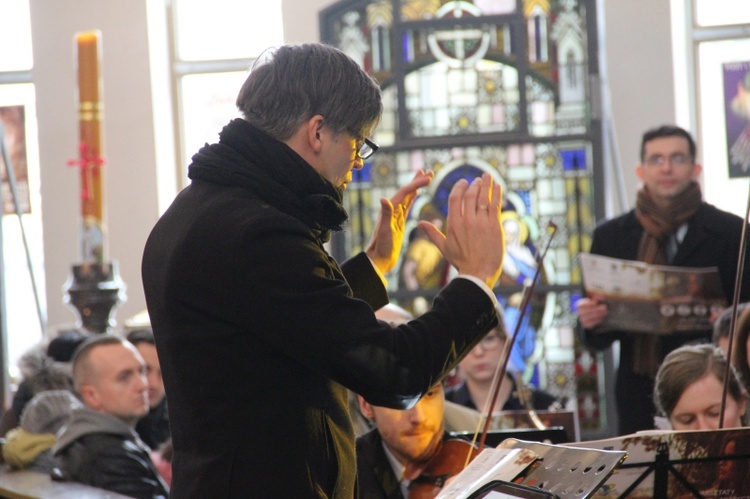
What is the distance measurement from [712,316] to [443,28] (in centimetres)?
302

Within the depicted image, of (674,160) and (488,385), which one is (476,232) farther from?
(674,160)

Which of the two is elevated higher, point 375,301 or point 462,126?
point 462,126

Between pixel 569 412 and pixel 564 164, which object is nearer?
pixel 569 412

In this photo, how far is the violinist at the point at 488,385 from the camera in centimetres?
436

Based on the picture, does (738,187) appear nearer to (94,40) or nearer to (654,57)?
(654,57)

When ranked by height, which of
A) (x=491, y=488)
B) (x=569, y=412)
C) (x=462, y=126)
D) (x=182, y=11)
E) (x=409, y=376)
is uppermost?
(x=182, y=11)

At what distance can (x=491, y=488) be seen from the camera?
1.76 metres

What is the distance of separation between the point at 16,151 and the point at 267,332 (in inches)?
257

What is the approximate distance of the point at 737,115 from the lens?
715 cm

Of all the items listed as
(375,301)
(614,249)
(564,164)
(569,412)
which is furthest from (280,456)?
(564,164)

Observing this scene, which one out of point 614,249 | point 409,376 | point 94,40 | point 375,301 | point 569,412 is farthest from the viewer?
point 94,40

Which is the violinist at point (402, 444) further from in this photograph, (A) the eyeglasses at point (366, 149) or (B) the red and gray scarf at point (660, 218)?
(B) the red and gray scarf at point (660, 218)

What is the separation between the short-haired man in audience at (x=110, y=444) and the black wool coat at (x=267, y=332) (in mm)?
1762

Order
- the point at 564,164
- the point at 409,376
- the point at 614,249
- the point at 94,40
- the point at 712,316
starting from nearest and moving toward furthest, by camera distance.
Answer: the point at 409,376
the point at 712,316
the point at 614,249
the point at 94,40
the point at 564,164
